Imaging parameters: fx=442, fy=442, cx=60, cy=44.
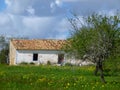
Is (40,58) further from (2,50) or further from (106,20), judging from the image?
(106,20)

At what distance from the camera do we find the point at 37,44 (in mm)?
77750

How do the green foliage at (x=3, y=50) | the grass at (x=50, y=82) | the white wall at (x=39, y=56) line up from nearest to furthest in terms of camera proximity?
the grass at (x=50, y=82)
the white wall at (x=39, y=56)
the green foliage at (x=3, y=50)

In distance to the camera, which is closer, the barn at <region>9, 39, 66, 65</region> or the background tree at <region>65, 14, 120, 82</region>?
the background tree at <region>65, 14, 120, 82</region>

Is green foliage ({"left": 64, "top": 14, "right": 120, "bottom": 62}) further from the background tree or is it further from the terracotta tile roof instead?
the terracotta tile roof

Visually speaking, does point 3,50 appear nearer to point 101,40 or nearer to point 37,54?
point 37,54

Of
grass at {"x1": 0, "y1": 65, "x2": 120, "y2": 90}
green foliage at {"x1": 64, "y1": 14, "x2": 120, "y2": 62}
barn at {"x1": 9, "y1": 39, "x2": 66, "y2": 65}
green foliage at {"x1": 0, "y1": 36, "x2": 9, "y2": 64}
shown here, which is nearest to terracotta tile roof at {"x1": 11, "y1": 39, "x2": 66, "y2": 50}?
barn at {"x1": 9, "y1": 39, "x2": 66, "y2": 65}

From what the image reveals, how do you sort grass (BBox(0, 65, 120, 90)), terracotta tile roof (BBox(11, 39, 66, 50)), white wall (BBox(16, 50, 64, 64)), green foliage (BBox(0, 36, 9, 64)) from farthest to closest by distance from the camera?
green foliage (BBox(0, 36, 9, 64)) < terracotta tile roof (BBox(11, 39, 66, 50)) < white wall (BBox(16, 50, 64, 64)) < grass (BBox(0, 65, 120, 90))

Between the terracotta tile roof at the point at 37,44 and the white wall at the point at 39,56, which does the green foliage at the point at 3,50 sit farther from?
the white wall at the point at 39,56

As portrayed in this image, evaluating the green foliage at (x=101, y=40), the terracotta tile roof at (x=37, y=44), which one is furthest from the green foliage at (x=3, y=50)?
the green foliage at (x=101, y=40)

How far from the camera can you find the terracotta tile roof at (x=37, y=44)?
250 feet

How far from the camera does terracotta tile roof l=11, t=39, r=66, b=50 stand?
76125 millimetres

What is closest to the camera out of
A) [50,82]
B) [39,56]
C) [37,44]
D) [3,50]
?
[50,82]

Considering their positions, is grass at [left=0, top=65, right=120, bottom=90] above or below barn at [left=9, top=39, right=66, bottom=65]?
below

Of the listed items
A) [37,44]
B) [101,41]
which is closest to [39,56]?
[37,44]
